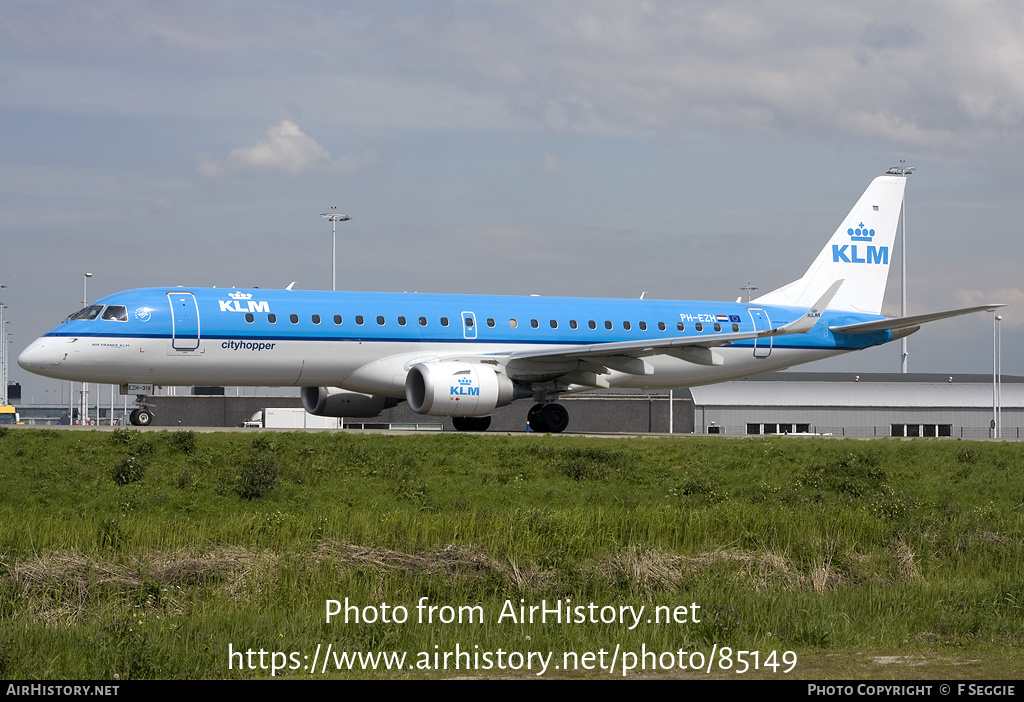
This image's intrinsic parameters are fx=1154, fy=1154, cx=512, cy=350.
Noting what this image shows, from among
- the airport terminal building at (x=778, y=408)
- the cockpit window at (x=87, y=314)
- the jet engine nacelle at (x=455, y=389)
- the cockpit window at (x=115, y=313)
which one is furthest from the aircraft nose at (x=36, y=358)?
the airport terminal building at (x=778, y=408)

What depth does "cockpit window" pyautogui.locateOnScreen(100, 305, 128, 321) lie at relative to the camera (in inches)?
1164

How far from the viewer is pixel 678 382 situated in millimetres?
36875

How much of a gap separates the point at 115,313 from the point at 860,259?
25165 mm

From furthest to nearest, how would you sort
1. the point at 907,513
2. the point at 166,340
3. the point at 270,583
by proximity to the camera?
the point at 166,340 → the point at 907,513 → the point at 270,583

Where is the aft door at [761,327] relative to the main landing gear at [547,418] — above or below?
above

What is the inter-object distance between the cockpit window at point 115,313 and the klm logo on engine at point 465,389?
8.61m

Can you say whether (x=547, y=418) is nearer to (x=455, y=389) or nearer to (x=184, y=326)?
(x=455, y=389)

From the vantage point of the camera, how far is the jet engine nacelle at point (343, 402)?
112ft

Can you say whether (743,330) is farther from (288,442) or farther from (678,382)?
(288,442)

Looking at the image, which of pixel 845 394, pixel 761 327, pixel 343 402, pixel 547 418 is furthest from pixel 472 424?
pixel 845 394

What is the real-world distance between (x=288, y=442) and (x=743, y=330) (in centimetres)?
1764

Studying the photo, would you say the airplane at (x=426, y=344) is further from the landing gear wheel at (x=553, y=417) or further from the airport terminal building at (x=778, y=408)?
the airport terminal building at (x=778, y=408)

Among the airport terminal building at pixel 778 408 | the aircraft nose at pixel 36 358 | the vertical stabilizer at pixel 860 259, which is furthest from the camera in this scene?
the airport terminal building at pixel 778 408
